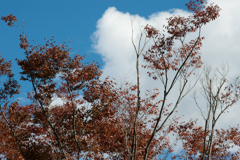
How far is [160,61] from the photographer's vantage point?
13.4m

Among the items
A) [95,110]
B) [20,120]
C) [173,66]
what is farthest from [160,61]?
[20,120]

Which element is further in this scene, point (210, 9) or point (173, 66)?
point (173, 66)

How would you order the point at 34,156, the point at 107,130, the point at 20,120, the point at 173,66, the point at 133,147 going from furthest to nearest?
the point at 20,120
the point at 34,156
the point at 107,130
the point at 173,66
the point at 133,147

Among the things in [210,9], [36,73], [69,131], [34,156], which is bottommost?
[34,156]

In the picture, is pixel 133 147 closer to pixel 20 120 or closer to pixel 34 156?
pixel 34 156

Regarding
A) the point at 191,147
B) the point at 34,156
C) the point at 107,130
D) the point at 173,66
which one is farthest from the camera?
the point at 191,147

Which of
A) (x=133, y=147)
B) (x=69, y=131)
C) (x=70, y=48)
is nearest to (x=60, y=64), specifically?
(x=70, y=48)

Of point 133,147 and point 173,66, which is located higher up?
point 173,66

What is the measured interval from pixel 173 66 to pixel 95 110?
16.5 ft

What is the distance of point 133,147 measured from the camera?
11445 mm

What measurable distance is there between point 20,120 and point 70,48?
8085mm

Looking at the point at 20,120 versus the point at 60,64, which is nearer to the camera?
the point at 60,64

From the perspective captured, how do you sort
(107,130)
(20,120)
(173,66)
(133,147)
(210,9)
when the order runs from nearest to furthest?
(133,147) → (210,9) → (173,66) → (107,130) → (20,120)

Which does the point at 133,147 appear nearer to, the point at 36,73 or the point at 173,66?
the point at 173,66
